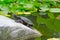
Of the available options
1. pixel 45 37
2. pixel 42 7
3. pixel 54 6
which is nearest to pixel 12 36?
pixel 45 37

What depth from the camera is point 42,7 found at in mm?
4062

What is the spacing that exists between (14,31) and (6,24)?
4.3 inches

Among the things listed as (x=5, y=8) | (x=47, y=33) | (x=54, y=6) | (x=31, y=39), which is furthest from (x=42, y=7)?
(x=31, y=39)

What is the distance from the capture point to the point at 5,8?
12.2ft

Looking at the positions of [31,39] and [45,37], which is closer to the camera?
[31,39]

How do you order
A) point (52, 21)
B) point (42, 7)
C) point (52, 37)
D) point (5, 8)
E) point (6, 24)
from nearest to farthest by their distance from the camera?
point (6, 24)
point (52, 37)
point (52, 21)
point (5, 8)
point (42, 7)

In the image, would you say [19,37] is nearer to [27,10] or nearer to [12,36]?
[12,36]

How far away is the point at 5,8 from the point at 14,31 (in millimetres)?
1499

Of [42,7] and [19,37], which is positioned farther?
[42,7]

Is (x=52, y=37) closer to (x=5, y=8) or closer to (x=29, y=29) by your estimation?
(x=29, y=29)

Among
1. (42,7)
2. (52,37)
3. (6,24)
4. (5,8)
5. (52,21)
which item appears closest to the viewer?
(6,24)

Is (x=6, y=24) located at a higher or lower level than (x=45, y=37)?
higher

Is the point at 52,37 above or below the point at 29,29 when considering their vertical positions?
below

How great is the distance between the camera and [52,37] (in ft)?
9.02
